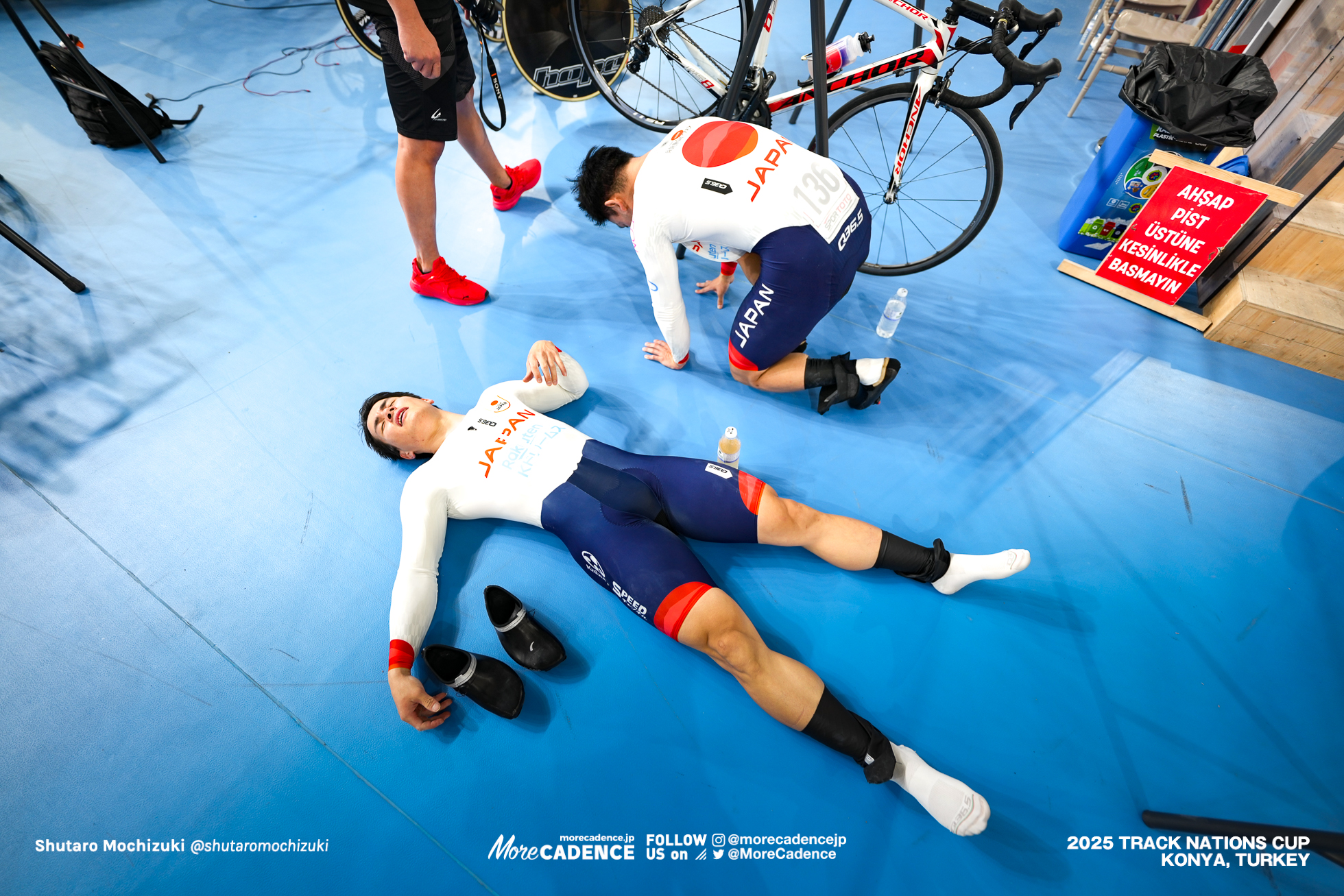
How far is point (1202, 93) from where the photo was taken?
2.42 m

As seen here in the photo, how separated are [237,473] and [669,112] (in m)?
3.73

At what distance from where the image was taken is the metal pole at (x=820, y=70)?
2.23 metres

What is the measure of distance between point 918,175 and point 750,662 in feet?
10.5

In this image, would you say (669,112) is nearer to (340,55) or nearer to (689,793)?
(340,55)

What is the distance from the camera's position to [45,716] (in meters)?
1.71

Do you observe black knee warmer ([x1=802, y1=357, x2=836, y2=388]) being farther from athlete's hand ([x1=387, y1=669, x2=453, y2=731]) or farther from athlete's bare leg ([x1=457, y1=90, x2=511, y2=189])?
athlete's bare leg ([x1=457, y1=90, x2=511, y2=189])

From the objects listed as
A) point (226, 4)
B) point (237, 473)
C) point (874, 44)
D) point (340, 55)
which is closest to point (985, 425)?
point (237, 473)

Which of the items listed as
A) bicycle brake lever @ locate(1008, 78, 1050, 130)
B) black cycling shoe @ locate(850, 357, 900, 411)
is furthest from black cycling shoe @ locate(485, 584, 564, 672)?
bicycle brake lever @ locate(1008, 78, 1050, 130)

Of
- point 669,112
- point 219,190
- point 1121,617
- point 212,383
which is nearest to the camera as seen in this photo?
point 1121,617

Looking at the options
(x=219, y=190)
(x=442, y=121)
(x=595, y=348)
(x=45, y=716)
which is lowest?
(x=45, y=716)

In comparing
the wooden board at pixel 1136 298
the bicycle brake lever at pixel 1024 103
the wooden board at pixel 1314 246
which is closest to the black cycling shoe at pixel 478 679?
the bicycle brake lever at pixel 1024 103

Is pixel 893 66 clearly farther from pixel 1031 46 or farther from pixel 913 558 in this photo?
pixel 913 558

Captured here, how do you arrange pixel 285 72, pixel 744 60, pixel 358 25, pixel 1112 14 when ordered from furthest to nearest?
pixel 285 72, pixel 1112 14, pixel 358 25, pixel 744 60

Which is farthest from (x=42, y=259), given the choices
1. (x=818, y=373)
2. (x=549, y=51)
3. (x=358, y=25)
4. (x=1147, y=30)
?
(x=1147, y=30)
